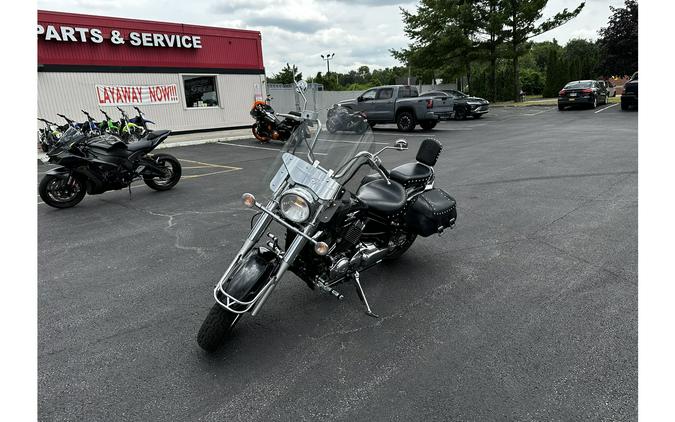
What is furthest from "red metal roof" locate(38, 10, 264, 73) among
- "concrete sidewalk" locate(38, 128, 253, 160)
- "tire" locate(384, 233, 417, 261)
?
"tire" locate(384, 233, 417, 261)

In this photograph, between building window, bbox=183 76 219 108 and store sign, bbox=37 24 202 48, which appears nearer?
store sign, bbox=37 24 202 48

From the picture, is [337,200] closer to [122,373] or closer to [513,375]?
[513,375]

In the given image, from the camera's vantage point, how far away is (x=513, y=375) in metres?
2.71

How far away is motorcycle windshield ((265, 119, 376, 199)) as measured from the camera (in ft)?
9.45

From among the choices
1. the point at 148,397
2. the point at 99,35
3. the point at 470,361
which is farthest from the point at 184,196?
the point at 99,35

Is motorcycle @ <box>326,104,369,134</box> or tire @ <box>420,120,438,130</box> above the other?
tire @ <box>420,120,438,130</box>

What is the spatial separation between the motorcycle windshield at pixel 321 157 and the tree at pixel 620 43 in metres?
42.4

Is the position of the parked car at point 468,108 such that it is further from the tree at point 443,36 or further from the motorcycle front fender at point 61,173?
the motorcycle front fender at point 61,173

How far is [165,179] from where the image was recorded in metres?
8.17

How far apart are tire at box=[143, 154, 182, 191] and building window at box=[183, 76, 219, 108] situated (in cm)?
1160

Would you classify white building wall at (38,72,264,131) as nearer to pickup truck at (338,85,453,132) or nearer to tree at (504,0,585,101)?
pickup truck at (338,85,453,132)

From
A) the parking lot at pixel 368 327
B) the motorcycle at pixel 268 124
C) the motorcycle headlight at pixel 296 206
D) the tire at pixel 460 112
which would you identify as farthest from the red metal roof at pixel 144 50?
the motorcycle headlight at pixel 296 206

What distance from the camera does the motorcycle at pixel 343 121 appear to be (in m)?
Answer: 3.35

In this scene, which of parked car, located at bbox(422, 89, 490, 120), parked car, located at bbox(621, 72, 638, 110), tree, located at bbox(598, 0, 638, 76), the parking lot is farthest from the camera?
tree, located at bbox(598, 0, 638, 76)
